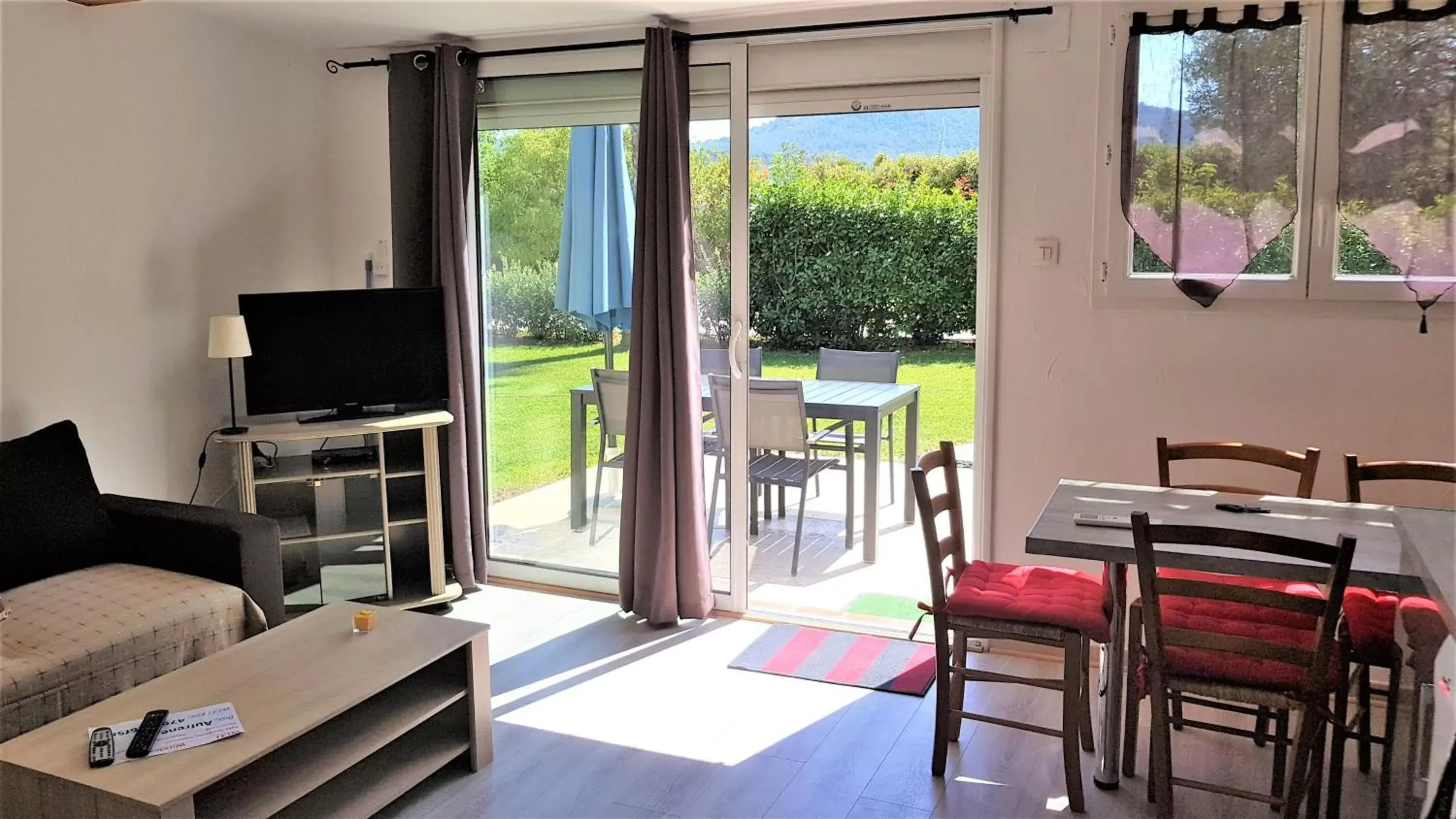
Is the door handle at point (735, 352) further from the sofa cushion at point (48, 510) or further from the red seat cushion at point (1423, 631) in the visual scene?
the red seat cushion at point (1423, 631)

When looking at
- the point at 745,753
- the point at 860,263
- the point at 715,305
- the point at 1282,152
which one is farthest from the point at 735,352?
the point at 860,263

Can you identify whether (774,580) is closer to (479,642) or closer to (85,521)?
(479,642)

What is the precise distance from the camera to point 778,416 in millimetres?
4602

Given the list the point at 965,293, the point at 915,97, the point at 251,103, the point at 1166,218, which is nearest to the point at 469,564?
the point at 251,103

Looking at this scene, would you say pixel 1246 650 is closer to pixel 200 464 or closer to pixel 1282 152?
pixel 1282 152

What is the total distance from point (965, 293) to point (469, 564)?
13.3 feet

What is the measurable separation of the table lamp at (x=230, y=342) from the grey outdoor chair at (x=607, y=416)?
133cm

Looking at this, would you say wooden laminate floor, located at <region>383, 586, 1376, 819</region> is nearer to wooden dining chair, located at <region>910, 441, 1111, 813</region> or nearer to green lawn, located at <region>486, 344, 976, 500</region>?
wooden dining chair, located at <region>910, 441, 1111, 813</region>

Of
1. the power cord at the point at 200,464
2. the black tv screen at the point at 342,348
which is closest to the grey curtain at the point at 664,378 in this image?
the black tv screen at the point at 342,348

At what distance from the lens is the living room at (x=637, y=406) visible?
9.28ft

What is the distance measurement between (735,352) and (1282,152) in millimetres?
1946

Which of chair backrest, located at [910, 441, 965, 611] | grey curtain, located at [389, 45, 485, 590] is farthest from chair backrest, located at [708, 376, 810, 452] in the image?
chair backrest, located at [910, 441, 965, 611]

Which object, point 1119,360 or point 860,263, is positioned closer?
point 1119,360

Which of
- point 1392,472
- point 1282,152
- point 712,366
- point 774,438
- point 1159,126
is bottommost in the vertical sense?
point 774,438
